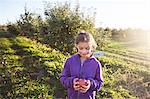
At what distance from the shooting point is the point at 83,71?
471cm

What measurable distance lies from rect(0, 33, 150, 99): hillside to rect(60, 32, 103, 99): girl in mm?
4666

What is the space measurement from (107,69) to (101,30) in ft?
9.91

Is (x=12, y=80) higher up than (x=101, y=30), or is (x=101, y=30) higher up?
(x=101, y=30)

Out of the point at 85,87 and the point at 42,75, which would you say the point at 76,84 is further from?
the point at 42,75

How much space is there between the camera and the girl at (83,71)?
4.57 metres

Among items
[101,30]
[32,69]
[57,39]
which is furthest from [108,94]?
[101,30]

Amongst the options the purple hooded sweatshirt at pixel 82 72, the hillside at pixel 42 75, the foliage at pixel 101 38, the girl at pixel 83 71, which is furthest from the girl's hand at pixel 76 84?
the foliage at pixel 101 38

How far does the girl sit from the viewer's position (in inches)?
180

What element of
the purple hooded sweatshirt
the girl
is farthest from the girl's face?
the purple hooded sweatshirt

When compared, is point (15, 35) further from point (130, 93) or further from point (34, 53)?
point (130, 93)

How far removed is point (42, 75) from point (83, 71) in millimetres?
6601

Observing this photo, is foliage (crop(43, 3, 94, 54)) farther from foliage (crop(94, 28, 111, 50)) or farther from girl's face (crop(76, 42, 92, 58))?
girl's face (crop(76, 42, 92, 58))

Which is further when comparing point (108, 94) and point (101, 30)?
point (101, 30)

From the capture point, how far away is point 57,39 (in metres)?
15.3
